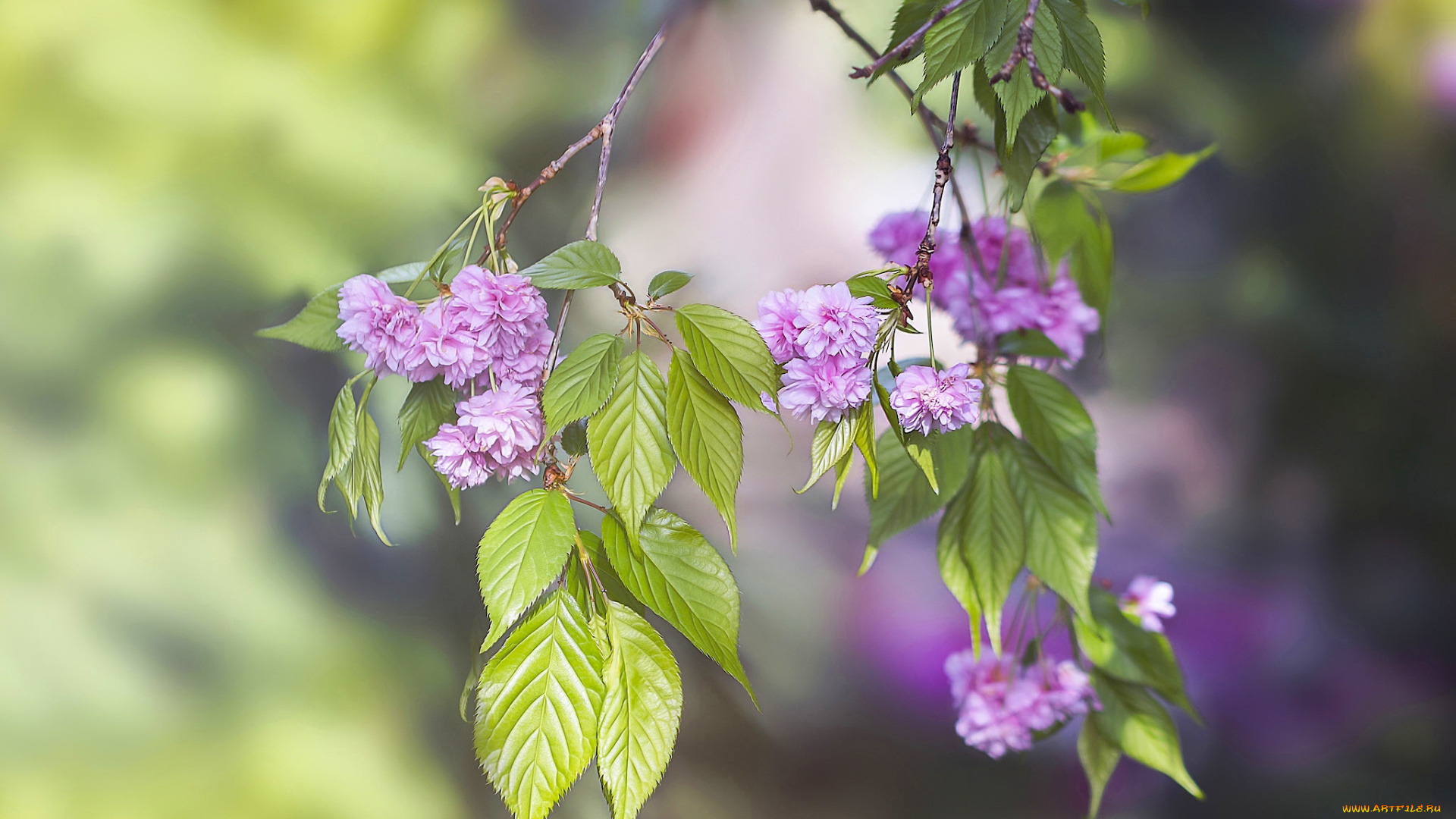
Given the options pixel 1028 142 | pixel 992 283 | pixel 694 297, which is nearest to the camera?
pixel 1028 142

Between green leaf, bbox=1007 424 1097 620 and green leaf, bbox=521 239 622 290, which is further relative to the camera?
green leaf, bbox=1007 424 1097 620

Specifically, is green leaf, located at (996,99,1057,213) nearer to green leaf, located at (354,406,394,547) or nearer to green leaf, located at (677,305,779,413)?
green leaf, located at (677,305,779,413)

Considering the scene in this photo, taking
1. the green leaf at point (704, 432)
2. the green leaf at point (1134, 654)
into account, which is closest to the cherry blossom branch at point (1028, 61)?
the green leaf at point (704, 432)

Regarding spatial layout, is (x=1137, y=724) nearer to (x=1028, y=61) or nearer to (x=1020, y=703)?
(x=1020, y=703)

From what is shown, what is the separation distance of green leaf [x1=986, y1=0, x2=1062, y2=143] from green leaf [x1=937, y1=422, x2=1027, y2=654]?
0.21 metres

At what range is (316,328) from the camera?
0.39m

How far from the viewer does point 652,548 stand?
31 centimetres

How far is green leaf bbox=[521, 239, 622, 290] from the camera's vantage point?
0.30 meters

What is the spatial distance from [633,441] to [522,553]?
0.19 ft

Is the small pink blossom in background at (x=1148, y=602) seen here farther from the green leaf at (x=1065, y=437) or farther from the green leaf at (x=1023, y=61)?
the green leaf at (x=1023, y=61)

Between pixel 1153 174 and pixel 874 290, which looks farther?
pixel 1153 174

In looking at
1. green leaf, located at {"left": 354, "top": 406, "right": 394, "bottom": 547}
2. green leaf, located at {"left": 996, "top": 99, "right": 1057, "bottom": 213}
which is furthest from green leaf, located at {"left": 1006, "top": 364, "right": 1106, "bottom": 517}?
green leaf, located at {"left": 354, "top": 406, "right": 394, "bottom": 547}

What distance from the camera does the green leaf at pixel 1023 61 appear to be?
0.97ft

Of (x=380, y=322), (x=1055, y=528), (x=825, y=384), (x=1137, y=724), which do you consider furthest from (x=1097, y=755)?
(x=380, y=322)
